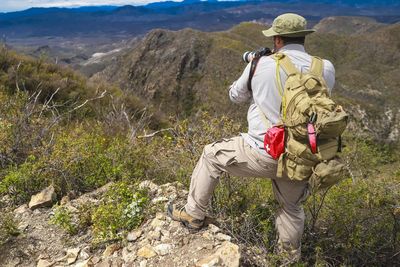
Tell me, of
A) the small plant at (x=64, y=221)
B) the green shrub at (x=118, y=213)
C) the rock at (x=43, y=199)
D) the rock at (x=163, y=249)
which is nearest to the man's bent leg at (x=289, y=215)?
the rock at (x=163, y=249)

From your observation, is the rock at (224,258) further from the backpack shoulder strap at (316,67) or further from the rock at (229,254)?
the backpack shoulder strap at (316,67)

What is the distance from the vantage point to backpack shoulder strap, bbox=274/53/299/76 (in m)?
3.17

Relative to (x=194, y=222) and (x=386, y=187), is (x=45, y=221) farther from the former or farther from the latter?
(x=386, y=187)

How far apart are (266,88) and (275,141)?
440mm

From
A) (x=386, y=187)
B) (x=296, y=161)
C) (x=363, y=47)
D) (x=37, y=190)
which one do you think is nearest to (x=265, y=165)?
(x=296, y=161)

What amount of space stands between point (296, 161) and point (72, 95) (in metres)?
9.32

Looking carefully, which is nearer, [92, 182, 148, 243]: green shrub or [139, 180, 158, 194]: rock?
[92, 182, 148, 243]: green shrub

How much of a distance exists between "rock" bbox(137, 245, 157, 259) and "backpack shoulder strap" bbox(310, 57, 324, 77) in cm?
211

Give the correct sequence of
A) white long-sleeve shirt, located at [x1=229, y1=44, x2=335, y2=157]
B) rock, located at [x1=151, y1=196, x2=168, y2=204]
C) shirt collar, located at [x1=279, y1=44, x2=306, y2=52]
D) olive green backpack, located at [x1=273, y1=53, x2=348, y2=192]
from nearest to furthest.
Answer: olive green backpack, located at [x1=273, y1=53, x2=348, y2=192] < white long-sleeve shirt, located at [x1=229, y1=44, x2=335, y2=157] < shirt collar, located at [x1=279, y1=44, x2=306, y2=52] < rock, located at [x1=151, y1=196, x2=168, y2=204]

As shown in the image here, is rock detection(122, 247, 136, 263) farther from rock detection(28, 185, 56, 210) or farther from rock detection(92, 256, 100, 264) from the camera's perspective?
rock detection(28, 185, 56, 210)

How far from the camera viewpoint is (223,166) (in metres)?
3.55

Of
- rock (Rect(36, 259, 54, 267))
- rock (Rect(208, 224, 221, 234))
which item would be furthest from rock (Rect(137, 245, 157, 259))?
rock (Rect(36, 259, 54, 267))

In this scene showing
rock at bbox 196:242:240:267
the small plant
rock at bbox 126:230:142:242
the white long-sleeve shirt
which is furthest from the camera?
the small plant

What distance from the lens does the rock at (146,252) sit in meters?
3.74
